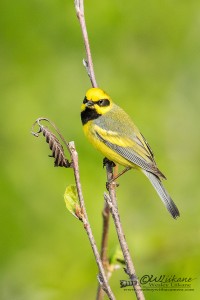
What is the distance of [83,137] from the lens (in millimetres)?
5281

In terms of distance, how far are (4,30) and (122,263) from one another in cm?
358

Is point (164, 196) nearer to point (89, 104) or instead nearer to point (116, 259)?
point (89, 104)

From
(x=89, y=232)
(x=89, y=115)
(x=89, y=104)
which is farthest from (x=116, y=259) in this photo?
(x=89, y=115)

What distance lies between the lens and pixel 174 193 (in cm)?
560

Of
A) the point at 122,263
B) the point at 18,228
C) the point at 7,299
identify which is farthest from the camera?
the point at 18,228

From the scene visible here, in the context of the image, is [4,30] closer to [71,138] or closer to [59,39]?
[59,39]

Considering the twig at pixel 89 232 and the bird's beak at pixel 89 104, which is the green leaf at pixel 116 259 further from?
the bird's beak at pixel 89 104

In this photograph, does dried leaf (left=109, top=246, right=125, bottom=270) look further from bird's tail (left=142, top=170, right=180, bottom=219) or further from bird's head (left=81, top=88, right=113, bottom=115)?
bird's head (left=81, top=88, right=113, bottom=115)

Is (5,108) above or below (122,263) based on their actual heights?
above

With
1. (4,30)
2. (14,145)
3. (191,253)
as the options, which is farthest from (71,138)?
(191,253)

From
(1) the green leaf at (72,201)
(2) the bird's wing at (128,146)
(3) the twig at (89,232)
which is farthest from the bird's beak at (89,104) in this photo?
(3) the twig at (89,232)

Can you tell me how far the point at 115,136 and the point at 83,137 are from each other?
0.76 meters

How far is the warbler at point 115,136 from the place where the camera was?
4.39m

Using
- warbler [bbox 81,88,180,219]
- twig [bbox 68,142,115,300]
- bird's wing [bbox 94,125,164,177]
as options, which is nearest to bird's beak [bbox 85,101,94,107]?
warbler [bbox 81,88,180,219]
